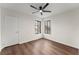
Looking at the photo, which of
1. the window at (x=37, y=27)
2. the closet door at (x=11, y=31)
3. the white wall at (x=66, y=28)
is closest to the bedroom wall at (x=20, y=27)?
the closet door at (x=11, y=31)

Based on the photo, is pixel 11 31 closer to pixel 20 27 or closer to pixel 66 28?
pixel 20 27

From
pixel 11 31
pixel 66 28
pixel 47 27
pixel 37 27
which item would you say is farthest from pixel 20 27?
pixel 66 28

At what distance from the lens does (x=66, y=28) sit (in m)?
3.96

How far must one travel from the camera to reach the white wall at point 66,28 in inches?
136

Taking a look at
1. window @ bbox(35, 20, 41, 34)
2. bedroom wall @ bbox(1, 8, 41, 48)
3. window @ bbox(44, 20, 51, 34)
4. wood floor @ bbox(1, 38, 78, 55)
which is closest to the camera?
wood floor @ bbox(1, 38, 78, 55)

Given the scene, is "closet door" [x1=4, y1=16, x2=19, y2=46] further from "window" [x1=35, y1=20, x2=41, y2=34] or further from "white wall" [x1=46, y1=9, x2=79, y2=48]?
"white wall" [x1=46, y1=9, x2=79, y2=48]

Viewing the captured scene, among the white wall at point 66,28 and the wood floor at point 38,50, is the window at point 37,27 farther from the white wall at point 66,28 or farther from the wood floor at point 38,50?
the wood floor at point 38,50

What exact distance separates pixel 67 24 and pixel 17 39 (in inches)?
118

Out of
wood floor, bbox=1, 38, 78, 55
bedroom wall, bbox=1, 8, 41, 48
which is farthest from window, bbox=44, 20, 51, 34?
wood floor, bbox=1, 38, 78, 55

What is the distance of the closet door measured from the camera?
3537 millimetres

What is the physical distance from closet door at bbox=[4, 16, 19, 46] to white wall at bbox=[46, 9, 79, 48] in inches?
97.7

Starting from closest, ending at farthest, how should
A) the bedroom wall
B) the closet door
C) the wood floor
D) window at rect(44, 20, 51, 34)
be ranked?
the wood floor → the bedroom wall → the closet door → window at rect(44, 20, 51, 34)

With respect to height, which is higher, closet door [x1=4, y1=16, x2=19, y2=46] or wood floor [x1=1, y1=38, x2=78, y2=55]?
closet door [x1=4, y1=16, x2=19, y2=46]

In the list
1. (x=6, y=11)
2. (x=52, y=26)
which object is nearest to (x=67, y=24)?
(x=52, y=26)
